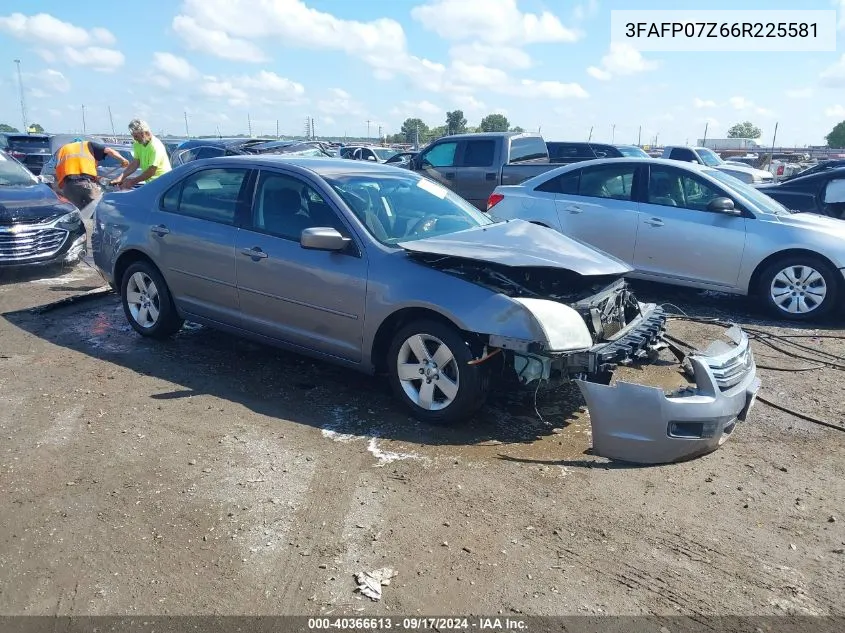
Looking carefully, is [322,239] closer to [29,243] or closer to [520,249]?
[520,249]

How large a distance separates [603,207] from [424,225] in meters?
3.55

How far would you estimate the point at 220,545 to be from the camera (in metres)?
3.06

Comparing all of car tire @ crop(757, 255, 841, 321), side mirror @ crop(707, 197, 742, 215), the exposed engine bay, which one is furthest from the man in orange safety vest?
car tire @ crop(757, 255, 841, 321)

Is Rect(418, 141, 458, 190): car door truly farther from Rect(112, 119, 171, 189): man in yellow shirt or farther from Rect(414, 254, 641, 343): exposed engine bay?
Rect(414, 254, 641, 343): exposed engine bay

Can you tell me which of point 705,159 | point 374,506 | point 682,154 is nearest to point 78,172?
point 374,506

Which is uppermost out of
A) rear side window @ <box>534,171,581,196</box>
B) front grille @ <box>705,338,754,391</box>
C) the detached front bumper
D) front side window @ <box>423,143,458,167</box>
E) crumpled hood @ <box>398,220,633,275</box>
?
front side window @ <box>423,143,458,167</box>

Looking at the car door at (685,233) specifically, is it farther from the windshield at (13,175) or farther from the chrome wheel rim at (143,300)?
the windshield at (13,175)

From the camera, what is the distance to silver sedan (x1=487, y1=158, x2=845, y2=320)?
6.95 meters

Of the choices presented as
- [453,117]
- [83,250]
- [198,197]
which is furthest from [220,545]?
[453,117]

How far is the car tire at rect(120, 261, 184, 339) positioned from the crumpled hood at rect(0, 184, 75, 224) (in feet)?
10.3

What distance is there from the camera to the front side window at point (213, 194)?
539cm

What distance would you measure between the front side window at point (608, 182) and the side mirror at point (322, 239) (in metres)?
4.40

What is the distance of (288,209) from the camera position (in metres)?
5.09

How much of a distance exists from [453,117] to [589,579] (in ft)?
175
